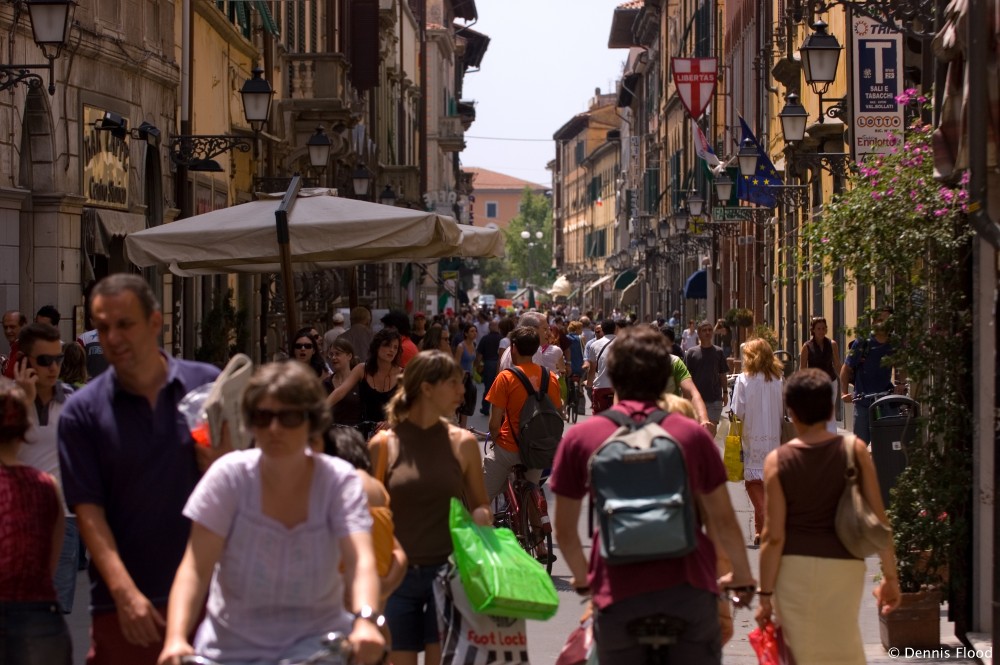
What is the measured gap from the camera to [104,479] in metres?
5.02

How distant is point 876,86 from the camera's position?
60.7 ft

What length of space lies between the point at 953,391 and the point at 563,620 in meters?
2.51

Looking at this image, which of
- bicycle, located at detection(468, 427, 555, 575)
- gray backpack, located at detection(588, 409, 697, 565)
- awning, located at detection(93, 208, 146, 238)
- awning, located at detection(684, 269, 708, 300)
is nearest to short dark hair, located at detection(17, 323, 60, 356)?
bicycle, located at detection(468, 427, 555, 575)

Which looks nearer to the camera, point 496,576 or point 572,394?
point 496,576

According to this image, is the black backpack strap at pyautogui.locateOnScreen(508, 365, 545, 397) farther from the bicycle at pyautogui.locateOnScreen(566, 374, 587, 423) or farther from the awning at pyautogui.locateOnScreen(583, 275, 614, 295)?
the awning at pyautogui.locateOnScreen(583, 275, 614, 295)

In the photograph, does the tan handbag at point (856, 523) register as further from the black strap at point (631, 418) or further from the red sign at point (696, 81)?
the red sign at point (696, 81)

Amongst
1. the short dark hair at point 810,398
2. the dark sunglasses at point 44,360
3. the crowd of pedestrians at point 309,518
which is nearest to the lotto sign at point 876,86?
the dark sunglasses at point 44,360

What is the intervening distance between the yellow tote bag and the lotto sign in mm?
7195

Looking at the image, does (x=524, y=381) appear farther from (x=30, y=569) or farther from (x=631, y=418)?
(x=30, y=569)

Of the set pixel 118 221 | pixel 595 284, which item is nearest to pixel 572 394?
pixel 118 221

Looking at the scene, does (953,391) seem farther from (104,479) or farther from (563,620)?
(104,479)

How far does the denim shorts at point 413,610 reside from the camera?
6.57 metres

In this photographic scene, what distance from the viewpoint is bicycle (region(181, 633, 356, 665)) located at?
14.0ft

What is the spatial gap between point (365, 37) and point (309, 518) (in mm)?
33511
